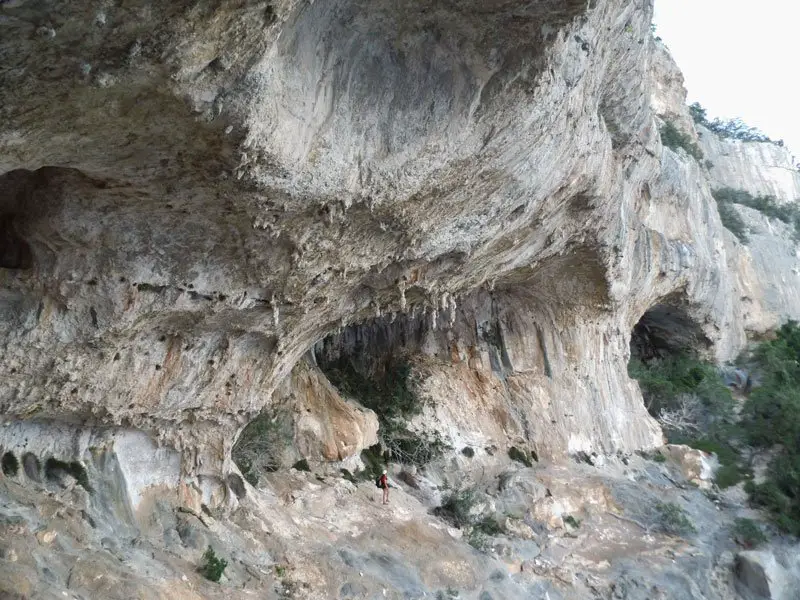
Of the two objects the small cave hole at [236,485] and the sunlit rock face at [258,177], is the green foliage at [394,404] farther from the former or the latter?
the small cave hole at [236,485]

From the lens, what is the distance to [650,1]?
8.45m

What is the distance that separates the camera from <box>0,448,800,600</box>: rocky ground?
5.62 metres

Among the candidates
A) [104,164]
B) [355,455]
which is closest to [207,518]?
[355,455]

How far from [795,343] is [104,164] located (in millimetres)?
22720

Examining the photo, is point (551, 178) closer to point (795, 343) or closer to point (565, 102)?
point (565, 102)

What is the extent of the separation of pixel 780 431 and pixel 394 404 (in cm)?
944

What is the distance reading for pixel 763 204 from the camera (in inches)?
1177

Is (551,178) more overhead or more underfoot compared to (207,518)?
more overhead

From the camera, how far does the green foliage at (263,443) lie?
30.6 feet

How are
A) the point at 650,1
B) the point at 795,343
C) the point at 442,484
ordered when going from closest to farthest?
the point at 650,1 < the point at 442,484 < the point at 795,343

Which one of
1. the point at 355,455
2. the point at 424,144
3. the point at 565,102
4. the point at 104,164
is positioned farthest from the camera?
the point at 355,455

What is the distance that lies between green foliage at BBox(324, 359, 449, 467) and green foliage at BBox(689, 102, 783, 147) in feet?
97.6

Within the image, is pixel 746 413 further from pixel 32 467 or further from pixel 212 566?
pixel 32 467

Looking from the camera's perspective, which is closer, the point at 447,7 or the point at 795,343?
the point at 447,7
